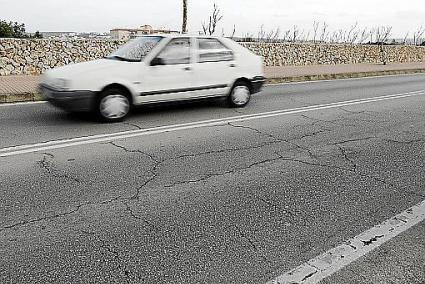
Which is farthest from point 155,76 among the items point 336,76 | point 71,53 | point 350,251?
point 336,76

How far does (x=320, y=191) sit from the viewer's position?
4469 mm

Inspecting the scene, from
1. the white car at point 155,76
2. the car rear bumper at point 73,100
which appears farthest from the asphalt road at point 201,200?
the white car at point 155,76

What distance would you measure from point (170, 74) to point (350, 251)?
547cm

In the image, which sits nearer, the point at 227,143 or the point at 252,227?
the point at 252,227

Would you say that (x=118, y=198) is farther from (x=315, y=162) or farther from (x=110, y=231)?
(x=315, y=162)

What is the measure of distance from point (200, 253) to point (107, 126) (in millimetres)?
4391

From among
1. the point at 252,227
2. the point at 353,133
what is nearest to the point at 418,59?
the point at 353,133

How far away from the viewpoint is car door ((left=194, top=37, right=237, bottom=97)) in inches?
332

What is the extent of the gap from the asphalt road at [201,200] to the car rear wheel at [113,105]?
0.21 metres

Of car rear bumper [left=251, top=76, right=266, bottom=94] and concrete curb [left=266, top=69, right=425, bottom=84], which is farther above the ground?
car rear bumper [left=251, top=76, right=266, bottom=94]

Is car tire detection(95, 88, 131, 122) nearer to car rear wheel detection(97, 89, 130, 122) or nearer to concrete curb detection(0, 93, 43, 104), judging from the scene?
car rear wheel detection(97, 89, 130, 122)

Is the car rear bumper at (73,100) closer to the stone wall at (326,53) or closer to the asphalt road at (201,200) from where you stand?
the asphalt road at (201,200)

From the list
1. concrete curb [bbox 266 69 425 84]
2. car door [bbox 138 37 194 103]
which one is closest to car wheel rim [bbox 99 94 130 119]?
car door [bbox 138 37 194 103]

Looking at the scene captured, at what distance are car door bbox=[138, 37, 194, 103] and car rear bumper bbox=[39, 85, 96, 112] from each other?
0.96m
